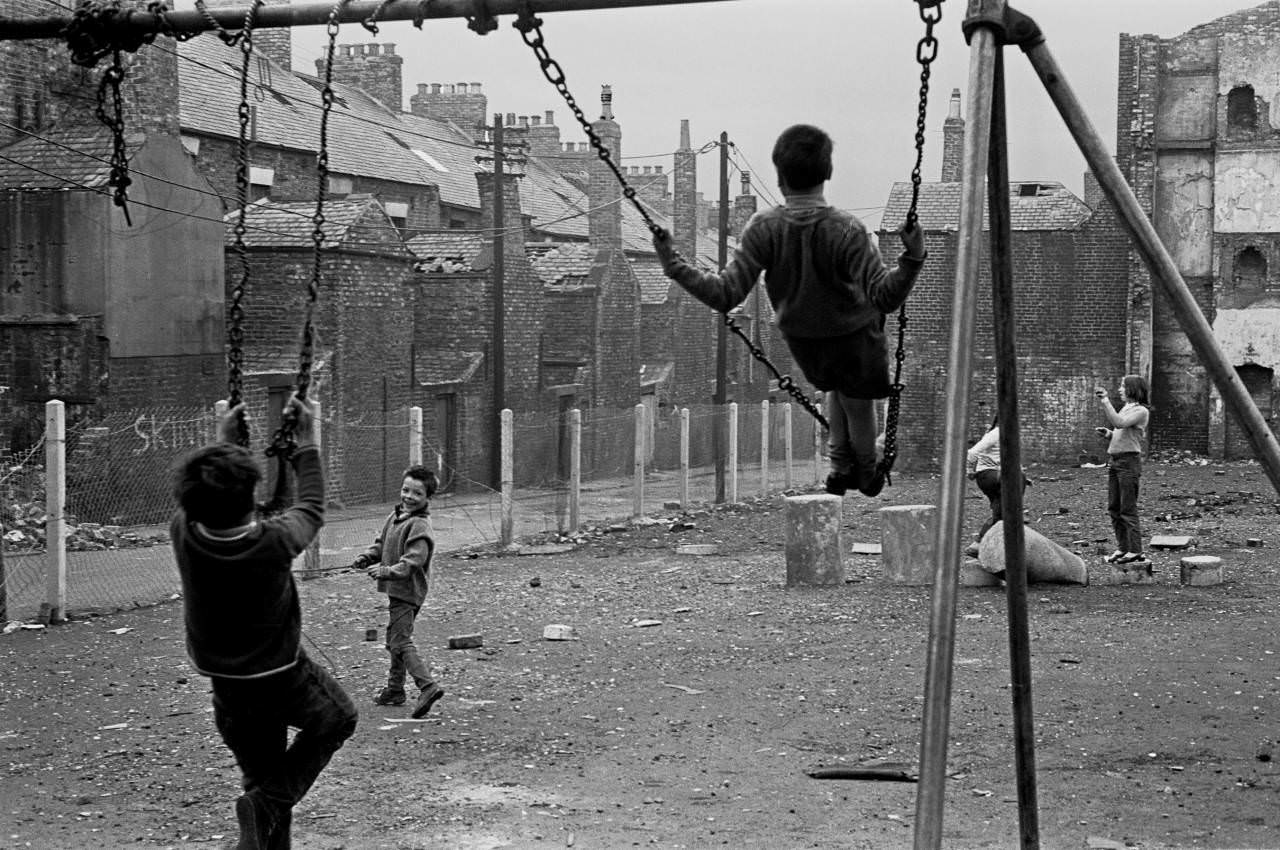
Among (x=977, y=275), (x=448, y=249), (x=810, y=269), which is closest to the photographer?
(x=977, y=275)

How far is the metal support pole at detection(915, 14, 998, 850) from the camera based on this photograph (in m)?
3.69

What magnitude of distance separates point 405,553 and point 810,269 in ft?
15.1

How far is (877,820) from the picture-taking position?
6973 mm

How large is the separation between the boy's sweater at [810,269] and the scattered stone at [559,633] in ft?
25.1

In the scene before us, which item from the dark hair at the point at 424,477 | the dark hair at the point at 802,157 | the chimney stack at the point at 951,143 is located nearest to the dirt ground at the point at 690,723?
the dark hair at the point at 424,477

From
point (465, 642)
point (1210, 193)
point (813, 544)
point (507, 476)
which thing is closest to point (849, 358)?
point (465, 642)

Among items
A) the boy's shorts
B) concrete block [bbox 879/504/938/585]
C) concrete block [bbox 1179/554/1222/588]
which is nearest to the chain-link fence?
concrete block [bbox 879/504/938/585]

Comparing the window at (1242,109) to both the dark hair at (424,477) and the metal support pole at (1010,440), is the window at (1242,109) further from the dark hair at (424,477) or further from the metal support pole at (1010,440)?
the metal support pole at (1010,440)

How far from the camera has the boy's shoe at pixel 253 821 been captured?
16.2 ft

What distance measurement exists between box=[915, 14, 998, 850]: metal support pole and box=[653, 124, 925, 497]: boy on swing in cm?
52

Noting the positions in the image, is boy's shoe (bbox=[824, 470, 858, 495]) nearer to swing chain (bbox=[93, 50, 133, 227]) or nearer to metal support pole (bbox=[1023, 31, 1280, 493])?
metal support pole (bbox=[1023, 31, 1280, 493])

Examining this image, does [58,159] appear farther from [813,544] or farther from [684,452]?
[813,544]

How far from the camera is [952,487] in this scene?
3812 millimetres

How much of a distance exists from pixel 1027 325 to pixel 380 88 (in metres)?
23.6
